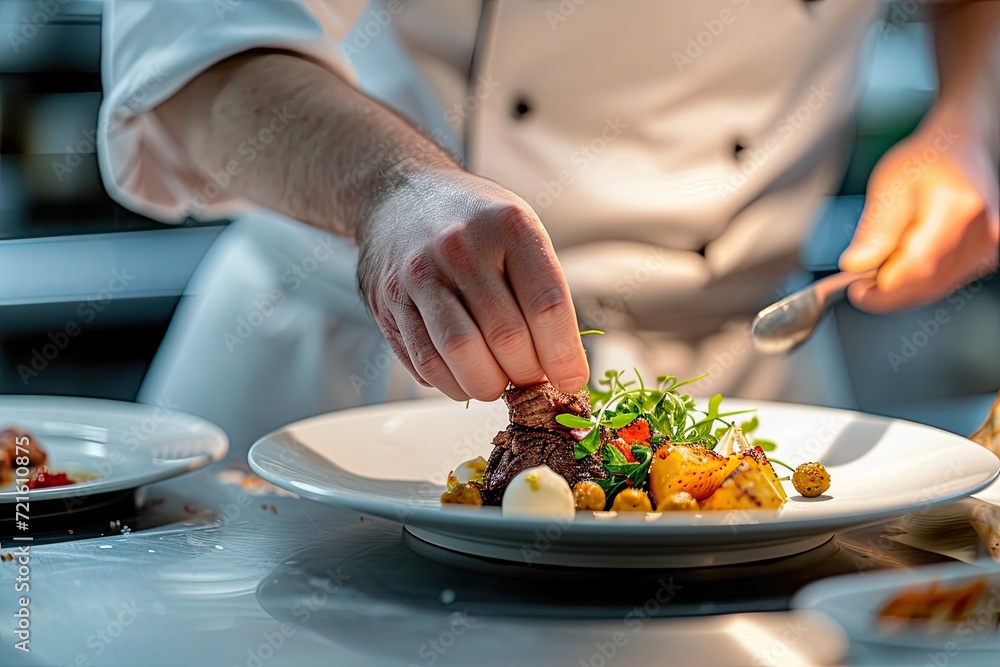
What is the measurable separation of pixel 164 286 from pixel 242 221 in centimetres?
193

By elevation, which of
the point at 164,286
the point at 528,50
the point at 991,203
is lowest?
the point at 164,286

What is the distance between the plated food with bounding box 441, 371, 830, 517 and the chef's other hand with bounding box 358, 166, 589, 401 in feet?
0.17

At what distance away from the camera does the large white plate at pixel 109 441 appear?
97 cm

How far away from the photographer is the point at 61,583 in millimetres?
796

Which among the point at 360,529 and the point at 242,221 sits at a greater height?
the point at 242,221

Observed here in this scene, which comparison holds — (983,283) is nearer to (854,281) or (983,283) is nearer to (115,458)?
(854,281)

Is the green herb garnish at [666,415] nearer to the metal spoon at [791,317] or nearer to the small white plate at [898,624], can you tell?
the metal spoon at [791,317]

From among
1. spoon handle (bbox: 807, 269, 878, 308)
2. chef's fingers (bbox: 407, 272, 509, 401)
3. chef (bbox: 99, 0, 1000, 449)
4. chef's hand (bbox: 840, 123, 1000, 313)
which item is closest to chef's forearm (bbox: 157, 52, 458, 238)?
chef (bbox: 99, 0, 1000, 449)

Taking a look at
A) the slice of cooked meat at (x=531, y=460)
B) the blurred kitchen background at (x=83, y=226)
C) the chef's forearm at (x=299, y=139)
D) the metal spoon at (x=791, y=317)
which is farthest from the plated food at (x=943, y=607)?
the blurred kitchen background at (x=83, y=226)

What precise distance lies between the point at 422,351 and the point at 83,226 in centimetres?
270

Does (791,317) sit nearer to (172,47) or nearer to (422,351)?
(422,351)

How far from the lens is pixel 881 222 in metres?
1.36

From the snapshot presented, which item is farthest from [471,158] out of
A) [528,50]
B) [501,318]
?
[501,318]

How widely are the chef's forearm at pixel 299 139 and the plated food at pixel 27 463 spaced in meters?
0.40
